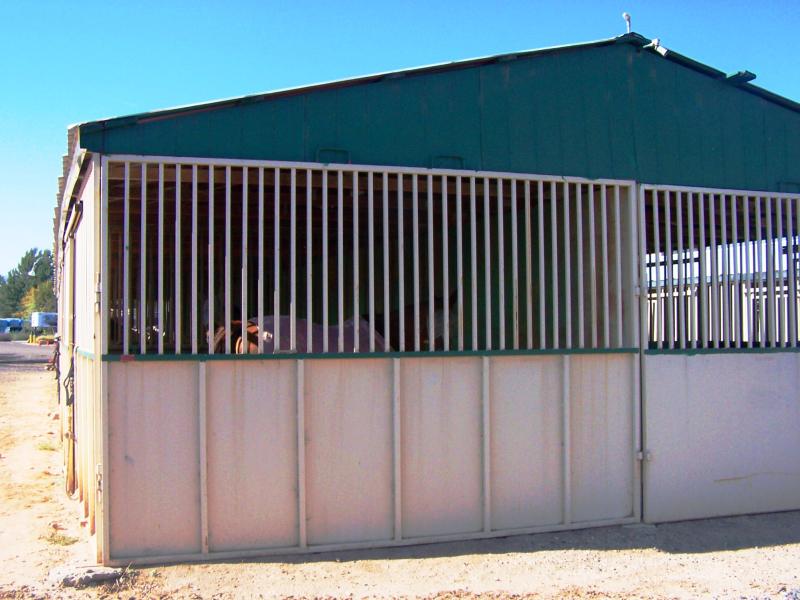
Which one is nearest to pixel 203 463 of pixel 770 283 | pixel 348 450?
pixel 348 450

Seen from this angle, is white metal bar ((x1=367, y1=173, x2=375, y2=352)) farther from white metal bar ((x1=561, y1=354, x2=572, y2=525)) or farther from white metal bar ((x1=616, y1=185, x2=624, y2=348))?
→ white metal bar ((x1=616, y1=185, x2=624, y2=348))

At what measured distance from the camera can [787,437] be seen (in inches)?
276

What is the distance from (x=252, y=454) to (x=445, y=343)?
169 cm

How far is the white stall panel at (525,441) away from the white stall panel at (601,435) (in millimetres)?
165

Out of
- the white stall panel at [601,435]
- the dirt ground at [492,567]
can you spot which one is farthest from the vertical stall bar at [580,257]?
the dirt ground at [492,567]

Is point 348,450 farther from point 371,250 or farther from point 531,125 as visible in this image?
point 531,125

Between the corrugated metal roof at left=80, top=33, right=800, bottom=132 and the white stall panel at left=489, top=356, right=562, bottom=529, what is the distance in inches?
95.6

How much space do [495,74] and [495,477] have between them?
3312 mm

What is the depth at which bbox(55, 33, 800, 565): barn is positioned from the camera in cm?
538

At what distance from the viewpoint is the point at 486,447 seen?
599 cm

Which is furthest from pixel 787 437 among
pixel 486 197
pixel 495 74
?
pixel 495 74

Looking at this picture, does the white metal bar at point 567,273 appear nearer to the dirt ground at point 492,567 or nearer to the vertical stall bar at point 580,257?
the vertical stall bar at point 580,257

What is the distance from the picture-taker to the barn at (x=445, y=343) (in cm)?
538

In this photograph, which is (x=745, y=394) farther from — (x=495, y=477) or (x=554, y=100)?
(x=554, y=100)
